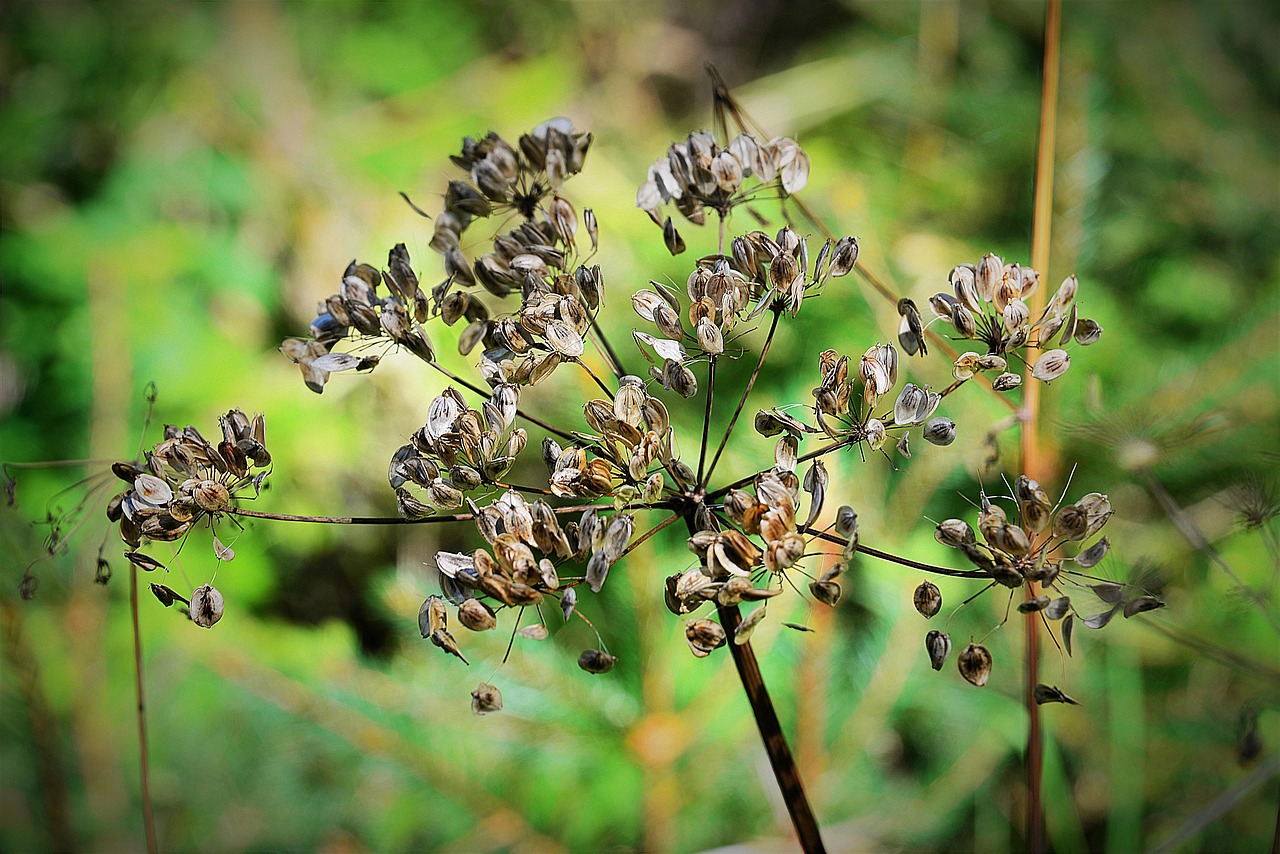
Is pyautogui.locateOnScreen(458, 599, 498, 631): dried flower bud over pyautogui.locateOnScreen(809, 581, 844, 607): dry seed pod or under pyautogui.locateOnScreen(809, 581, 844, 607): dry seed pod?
over

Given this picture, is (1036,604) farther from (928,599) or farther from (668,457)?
(668,457)

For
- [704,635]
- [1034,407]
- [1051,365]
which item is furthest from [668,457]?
[1034,407]

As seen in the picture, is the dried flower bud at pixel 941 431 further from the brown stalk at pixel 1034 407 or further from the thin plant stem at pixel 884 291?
the brown stalk at pixel 1034 407

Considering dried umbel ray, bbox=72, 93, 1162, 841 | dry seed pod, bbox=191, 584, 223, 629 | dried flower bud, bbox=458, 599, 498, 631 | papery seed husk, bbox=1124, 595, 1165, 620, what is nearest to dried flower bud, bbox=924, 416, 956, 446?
dried umbel ray, bbox=72, 93, 1162, 841

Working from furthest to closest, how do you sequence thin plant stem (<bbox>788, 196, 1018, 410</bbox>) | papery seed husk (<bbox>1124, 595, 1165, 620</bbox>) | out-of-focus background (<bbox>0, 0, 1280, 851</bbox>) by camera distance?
out-of-focus background (<bbox>0, 0, 1280, 851</bbox>) < thin plant stem (<bbox>788, 196, 1018, 410</bbox>) < papery seed husk (<bbox>1124, 595, 1165, 620</bbox>)

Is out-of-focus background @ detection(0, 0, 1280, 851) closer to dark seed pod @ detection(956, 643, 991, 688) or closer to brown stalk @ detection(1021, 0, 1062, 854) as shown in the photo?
brown stalk @ detection(1021, 0, 1062, 854)

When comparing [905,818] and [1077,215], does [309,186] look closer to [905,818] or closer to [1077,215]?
[1077,215]

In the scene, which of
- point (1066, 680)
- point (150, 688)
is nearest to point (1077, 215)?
point (1066, 680)
